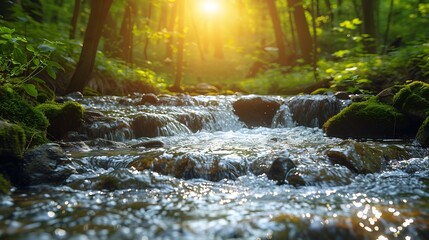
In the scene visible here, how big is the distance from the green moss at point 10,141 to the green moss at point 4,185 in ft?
1.06

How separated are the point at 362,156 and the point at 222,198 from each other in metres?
2.42

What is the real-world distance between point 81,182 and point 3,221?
1.30 meters

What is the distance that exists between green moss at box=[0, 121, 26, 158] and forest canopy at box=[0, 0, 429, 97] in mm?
881

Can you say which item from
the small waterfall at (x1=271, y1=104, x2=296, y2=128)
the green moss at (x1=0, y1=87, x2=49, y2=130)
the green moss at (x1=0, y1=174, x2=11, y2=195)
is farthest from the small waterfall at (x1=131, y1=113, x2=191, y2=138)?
the green moss at (x1=0, y1=174, x2=11, y2=195)

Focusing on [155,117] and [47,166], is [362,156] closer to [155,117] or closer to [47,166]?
[47,166]

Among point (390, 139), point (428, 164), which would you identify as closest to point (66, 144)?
point (428, 164)

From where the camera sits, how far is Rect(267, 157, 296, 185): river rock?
4.36m

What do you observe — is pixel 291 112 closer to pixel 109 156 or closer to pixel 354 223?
pixel 109 156

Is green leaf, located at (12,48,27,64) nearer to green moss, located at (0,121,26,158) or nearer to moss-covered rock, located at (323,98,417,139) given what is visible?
green moss, located at (0,121,26,158)

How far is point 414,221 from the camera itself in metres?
2.96

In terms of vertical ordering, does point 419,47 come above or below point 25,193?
above

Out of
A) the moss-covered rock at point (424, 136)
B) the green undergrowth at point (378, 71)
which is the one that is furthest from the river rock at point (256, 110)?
the moss-covered rock at point (424, 136)

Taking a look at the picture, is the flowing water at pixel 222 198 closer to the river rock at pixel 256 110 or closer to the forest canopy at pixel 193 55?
the forest canopy at pixel 193 55

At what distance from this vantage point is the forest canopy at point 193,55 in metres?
9.14
